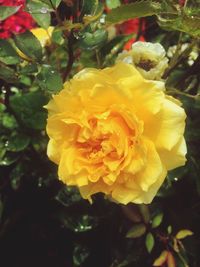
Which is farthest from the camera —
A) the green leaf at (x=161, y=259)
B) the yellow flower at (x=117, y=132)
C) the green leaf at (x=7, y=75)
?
the green leaf at (x=161, y=259)

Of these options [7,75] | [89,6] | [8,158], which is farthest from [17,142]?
[89,6]

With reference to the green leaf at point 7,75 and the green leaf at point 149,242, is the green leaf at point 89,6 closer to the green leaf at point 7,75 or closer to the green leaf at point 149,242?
the green leaf at point 7,75

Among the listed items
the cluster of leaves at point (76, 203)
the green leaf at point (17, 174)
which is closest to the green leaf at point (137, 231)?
Result: the cluster of leaves at point (76, 203)

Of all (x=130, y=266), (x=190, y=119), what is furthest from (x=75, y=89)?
(x=130, y=266)

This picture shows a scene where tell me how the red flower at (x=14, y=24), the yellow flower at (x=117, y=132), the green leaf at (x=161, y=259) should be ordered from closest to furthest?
the yellow flower at (x=117, y=132)
the green leaf at (x=161, y=259)
the red flower at (x=14, y=24)

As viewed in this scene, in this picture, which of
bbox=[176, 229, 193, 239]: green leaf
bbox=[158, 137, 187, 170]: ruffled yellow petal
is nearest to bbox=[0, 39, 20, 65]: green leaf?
bbox=[158, 137, 187, 170]: ruffled yellow petal

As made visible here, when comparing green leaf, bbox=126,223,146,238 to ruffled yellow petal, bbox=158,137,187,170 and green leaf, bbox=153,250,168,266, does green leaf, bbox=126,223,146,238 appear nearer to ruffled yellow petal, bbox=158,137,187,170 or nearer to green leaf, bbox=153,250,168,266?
green leaf, bbox=153,250,168,266
